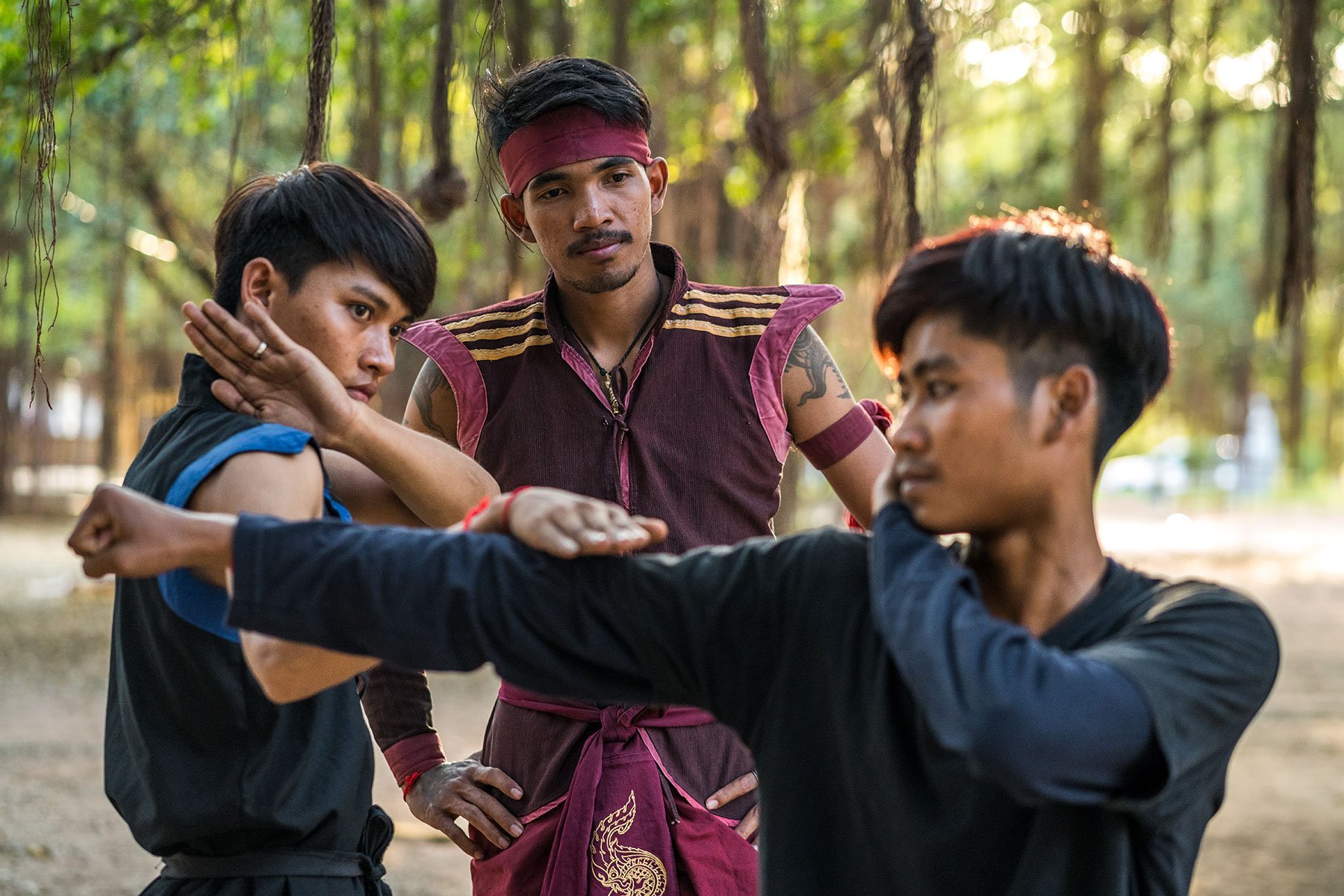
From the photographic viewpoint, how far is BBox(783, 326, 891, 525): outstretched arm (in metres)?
2.51

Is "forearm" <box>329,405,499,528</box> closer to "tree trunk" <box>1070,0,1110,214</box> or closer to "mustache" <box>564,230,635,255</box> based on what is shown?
"mustache" <box>564,230,635,255</box>

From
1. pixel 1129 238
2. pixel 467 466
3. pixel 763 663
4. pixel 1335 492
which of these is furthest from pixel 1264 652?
pixel 1335 492

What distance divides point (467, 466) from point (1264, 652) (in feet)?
3.81

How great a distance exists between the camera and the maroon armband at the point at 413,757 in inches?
99.0

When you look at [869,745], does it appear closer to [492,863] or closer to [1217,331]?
[492,863]

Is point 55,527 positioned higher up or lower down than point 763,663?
lower down

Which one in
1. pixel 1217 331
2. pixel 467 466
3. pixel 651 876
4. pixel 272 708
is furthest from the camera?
pixel 1217 331

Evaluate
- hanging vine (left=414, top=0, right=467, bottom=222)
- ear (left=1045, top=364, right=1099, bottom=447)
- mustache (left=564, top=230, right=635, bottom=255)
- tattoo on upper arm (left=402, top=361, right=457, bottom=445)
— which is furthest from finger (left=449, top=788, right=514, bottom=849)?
hanging vine (left=414, top=0, right=467, bottom=222)

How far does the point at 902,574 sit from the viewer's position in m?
1.37

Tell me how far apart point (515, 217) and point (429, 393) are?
39cm

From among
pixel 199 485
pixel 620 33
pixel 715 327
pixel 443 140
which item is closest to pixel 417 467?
pixel 199 485

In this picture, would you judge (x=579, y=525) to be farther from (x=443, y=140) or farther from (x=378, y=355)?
(x=443, y=140)

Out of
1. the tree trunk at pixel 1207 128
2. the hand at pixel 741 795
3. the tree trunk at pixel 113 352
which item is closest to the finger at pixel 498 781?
the hand at pixel 741 795

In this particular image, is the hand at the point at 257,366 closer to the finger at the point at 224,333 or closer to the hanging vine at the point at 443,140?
the finger at the point at 224,333
